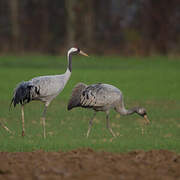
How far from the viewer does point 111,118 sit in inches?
639

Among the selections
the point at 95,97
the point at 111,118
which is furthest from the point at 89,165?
the point at 111,118

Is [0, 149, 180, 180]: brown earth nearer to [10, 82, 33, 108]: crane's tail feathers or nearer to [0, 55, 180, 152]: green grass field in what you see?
[0, 55, 180, 152]: green grass field

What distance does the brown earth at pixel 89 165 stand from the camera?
8055 mm

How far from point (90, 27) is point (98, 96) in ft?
128

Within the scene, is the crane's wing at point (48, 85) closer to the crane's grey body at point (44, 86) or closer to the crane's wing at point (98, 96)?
the crane's grey body at point (44, 86)

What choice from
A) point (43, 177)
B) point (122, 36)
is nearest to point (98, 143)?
point (43, 177)

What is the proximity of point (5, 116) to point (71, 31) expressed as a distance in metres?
33.0

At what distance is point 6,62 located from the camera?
3850 centimetres

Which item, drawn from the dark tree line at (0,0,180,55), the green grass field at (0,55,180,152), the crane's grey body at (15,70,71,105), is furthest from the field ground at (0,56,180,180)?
the dark tree line at (0,0,180,55)

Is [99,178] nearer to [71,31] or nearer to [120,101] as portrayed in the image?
[120,101]

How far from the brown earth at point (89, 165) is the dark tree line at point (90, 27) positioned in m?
35.1

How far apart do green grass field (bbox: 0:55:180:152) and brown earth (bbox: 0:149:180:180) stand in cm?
93

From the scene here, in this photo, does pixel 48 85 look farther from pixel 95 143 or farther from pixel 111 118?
pixel 111 118

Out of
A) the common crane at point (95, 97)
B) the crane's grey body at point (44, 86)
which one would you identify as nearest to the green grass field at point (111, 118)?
the common crane at point (95, 97)
